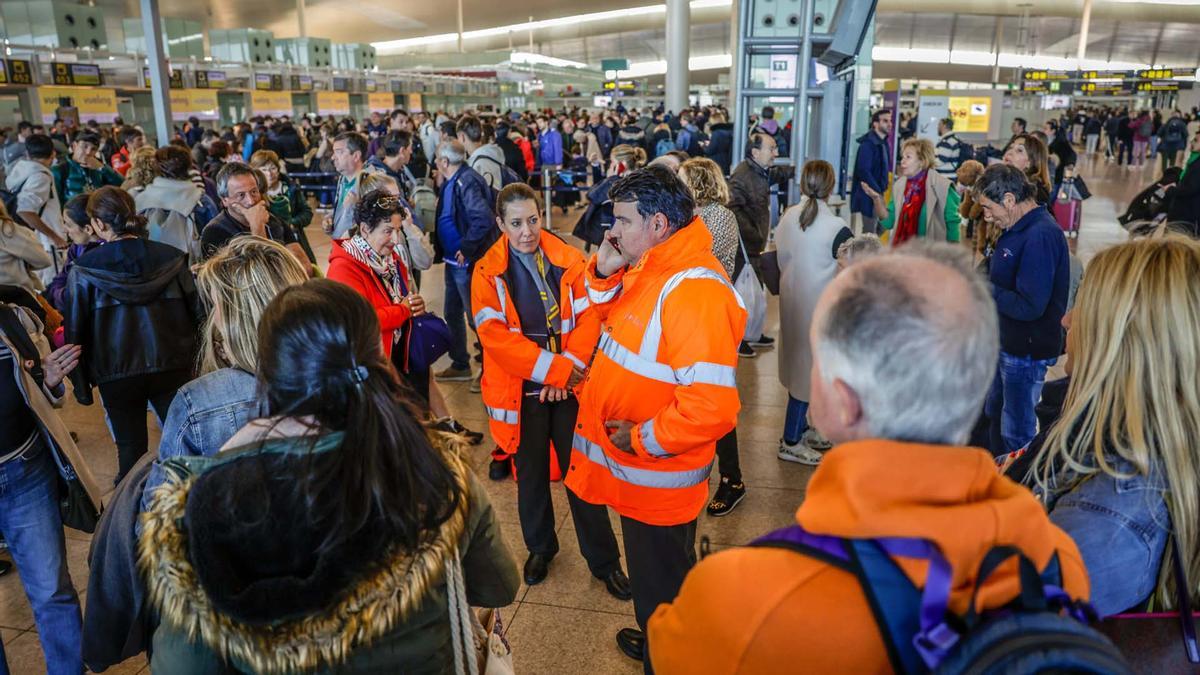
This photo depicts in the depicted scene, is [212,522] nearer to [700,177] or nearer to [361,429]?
[361,429]

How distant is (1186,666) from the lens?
1377 mm

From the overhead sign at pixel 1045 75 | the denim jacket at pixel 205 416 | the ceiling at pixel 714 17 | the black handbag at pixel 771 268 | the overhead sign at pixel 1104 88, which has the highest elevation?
the ceiling at pixel 714 17

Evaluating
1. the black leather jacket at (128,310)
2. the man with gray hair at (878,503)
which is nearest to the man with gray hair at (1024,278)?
the man with gray hair at (878,503)

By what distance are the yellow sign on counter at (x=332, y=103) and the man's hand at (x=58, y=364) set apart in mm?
23398

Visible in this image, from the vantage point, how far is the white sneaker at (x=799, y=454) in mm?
4828

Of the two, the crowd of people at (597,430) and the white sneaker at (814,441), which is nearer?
the crowd of people at (597,430)

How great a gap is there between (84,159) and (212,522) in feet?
27.4

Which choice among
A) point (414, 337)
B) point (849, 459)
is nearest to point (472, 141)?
point (414, 337)

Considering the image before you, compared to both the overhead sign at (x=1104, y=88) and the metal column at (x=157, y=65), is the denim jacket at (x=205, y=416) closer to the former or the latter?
the metal column at (x=157, y=65)

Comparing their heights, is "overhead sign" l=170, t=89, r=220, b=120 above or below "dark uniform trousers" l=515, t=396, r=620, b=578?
above

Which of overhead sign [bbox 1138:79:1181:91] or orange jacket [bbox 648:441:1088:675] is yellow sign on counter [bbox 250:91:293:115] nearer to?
orange jacket [bbox 648:441:1088:675]

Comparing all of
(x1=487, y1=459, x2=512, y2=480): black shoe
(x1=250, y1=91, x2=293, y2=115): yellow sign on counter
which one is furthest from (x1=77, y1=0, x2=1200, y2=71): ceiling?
(x1=487, y1=459, x2=512, y2=480): black shoe

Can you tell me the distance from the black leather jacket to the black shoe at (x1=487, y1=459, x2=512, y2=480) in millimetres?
1783

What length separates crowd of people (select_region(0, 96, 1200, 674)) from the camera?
3.62ft
